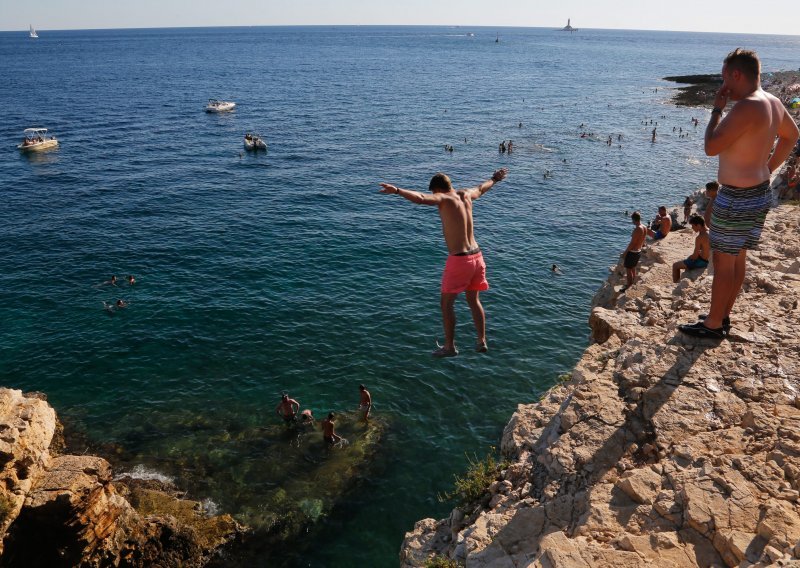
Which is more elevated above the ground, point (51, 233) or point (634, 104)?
point (634, 104)

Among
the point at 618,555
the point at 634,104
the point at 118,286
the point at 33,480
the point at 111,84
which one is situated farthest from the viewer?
the point at 111,84

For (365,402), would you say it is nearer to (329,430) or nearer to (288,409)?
(329,430)

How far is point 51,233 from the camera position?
36.5 m

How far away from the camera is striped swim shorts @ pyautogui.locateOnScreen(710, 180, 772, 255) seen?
24.0 feet

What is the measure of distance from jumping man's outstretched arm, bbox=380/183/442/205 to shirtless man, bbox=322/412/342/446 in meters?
13.1

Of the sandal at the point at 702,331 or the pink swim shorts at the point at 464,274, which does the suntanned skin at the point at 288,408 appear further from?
the sandal at the point at 702,331

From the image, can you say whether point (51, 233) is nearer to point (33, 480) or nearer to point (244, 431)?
point (244, 431)

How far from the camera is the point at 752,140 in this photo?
22.5 ft

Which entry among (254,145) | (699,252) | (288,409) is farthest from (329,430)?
(254,145)

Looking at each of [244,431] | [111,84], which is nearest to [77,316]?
[244,431]

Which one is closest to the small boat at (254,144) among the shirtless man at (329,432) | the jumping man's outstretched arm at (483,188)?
the shirtless man at (329,432)

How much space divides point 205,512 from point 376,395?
7.81 metres

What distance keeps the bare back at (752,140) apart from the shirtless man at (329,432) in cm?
1493

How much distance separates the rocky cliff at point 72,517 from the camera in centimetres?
1266
